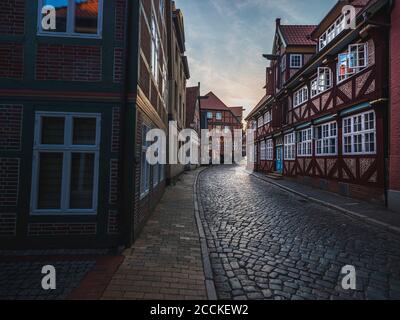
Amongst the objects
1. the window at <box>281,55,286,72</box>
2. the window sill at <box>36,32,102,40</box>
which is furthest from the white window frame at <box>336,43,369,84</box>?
the window sill at <box>36,32,102,40</box>

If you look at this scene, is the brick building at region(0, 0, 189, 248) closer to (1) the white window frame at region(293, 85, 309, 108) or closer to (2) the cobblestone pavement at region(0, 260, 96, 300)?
(2) the cobblestone pavement at region(0, 260, 96, 300)

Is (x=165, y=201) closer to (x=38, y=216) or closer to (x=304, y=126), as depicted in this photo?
(x=38, y=216)

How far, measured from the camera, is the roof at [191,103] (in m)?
27.1

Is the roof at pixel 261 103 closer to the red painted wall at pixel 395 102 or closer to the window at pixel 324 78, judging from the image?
the window at pixel 324 78

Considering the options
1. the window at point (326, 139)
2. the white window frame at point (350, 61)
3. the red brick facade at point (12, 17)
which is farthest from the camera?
the window at point (326, 139)

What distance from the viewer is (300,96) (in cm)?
1570

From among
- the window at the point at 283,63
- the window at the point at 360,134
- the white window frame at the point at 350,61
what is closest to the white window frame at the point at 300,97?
the window at the point at 283,63

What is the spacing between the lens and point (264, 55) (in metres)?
20.4

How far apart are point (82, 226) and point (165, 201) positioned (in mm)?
4763

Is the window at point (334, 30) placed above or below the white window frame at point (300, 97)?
above

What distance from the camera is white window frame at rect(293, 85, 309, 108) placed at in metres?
14.8

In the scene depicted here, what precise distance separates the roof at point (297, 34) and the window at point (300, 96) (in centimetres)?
450

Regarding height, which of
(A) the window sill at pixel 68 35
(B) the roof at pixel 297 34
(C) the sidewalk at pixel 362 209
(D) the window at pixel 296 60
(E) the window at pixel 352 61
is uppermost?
(B) the roof at pixel 297 34
